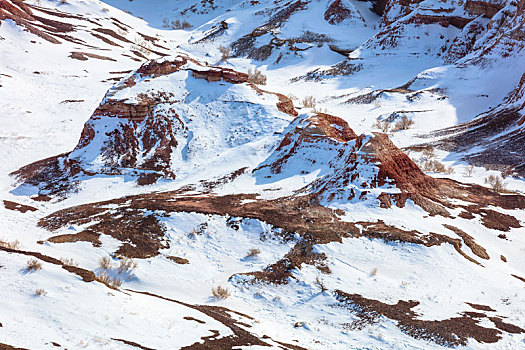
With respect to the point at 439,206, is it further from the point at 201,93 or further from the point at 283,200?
the point at 201,93

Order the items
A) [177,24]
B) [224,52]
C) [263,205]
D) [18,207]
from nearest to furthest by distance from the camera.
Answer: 1. [263,205]
2. [18,207]
3. [224,52]
4. [177,24]

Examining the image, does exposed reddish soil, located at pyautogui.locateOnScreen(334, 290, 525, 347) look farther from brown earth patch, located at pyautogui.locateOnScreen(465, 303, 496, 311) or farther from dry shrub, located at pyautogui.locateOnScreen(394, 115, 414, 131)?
dry shrub, located at pyautogui.locateOnScreen(394, 115, 414, 131)

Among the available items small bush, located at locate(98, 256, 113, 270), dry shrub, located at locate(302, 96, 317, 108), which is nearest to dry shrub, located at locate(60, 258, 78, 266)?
small bush, located at locate(98, 256, 113, 270)

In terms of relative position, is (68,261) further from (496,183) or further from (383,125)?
(383,125)

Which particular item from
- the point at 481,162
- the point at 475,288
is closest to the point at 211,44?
the point at 481,162

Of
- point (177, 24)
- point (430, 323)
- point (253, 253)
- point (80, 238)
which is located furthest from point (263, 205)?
point (177, 24)

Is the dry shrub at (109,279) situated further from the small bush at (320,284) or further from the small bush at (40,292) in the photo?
the small bush at (320,284)
